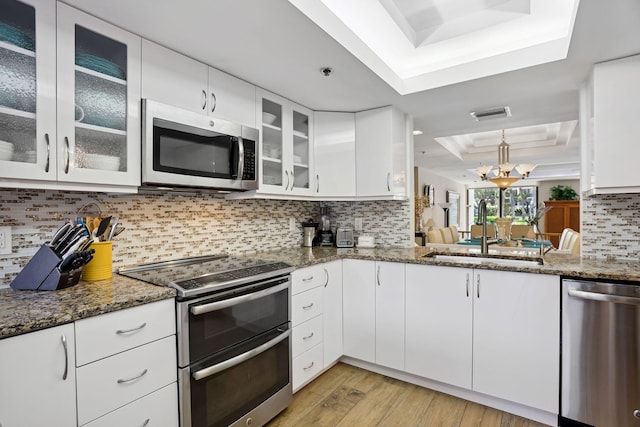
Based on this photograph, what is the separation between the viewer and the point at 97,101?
5.00ft

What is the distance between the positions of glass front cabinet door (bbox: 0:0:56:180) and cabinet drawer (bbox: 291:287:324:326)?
4.63ft

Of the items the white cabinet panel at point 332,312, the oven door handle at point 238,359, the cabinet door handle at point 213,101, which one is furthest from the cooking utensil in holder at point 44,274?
the white cabinet panel at point 332,312

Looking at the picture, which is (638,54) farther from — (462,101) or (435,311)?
(435,311)

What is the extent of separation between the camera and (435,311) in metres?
2.21

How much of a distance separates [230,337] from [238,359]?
114 mm

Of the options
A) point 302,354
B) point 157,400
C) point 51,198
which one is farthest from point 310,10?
point 302,354

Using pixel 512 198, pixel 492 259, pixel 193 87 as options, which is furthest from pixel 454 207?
pixel 193 87

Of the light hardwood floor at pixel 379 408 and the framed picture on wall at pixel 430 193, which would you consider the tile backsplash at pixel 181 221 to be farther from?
the framed picture on wall at pixel 430 193

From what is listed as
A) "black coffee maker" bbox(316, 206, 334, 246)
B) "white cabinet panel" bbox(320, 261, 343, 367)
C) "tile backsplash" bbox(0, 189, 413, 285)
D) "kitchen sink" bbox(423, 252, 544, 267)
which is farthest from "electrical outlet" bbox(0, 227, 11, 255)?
"kitchen sink" bbox(423, 252, 544, 267)

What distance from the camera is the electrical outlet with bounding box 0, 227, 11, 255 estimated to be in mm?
1448

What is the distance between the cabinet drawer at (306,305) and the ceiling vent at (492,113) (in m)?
2.05

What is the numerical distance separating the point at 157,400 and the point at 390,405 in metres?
1.41

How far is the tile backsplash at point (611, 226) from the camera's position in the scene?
217 centimetres

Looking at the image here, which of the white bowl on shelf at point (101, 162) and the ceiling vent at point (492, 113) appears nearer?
the white bowl on shelf at point (101, 162)
